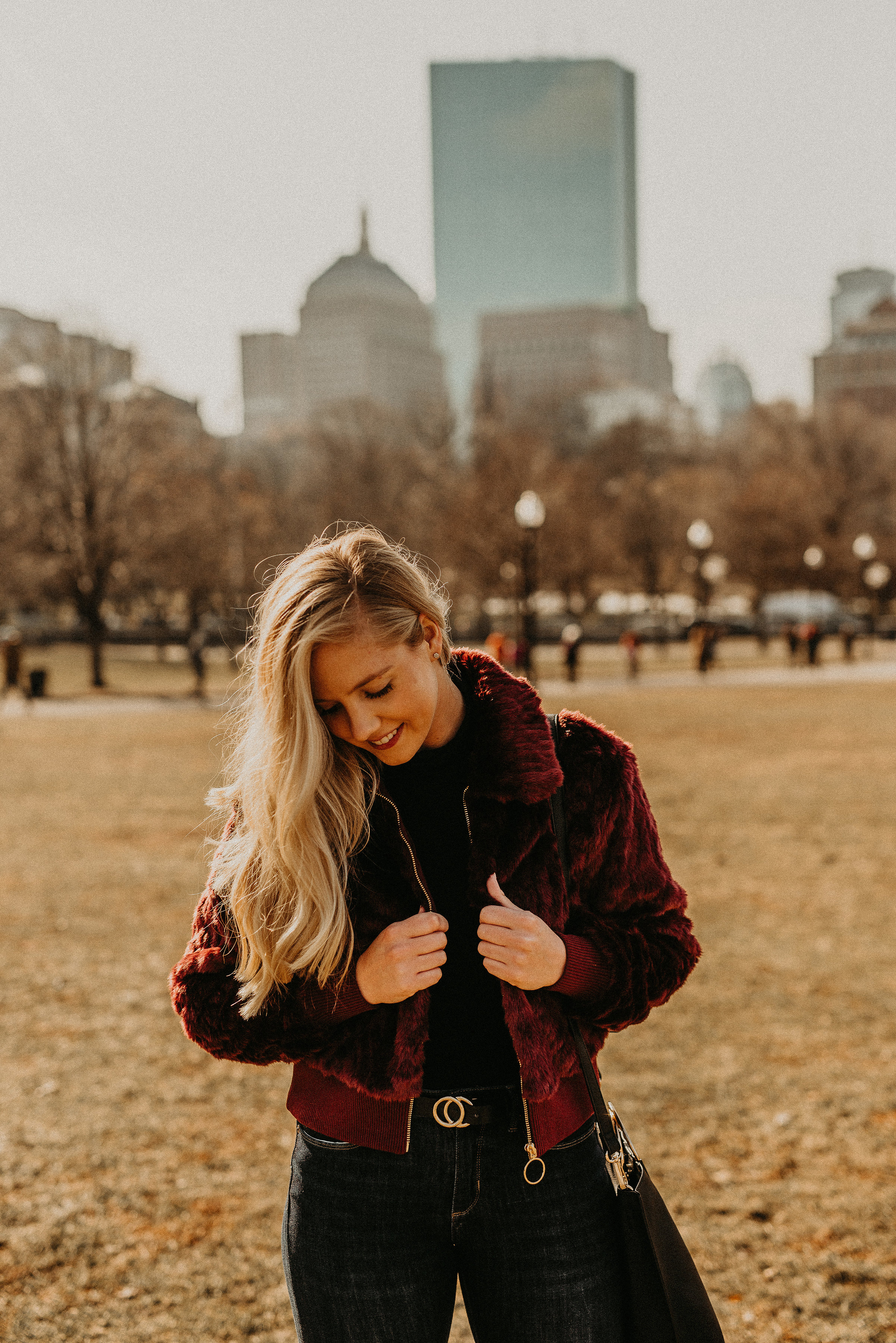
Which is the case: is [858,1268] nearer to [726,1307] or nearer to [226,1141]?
[726,1307]

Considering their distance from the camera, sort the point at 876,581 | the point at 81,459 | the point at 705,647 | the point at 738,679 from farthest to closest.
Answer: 1. the point at 876,581
2. the point at 81,459
3. the point at 705,647
4. the point at 738,679

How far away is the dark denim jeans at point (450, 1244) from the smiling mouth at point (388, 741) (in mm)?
608

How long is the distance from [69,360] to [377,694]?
38.8 meters

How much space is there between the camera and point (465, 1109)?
2025 mm

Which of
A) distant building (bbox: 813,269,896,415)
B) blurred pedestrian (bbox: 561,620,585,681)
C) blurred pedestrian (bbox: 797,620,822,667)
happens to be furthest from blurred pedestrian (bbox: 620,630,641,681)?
distant building (bbox: 813,269,896,415)

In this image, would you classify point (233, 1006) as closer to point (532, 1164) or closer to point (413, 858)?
point (413, 858)

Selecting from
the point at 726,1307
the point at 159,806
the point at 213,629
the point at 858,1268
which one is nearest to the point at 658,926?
the point at 726,1307

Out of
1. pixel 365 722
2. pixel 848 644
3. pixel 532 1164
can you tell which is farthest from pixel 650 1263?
pixel 848 644

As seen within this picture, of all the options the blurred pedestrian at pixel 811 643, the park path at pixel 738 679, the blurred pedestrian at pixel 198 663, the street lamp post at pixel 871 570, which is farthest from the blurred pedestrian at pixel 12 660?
the street lamp post at pixel 871 570

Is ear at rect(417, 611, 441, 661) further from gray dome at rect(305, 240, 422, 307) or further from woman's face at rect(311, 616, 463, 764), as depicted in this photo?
gray dome at rect(305, 240, 422, 307)

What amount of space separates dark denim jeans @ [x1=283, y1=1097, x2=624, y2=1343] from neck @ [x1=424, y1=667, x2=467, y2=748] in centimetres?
63

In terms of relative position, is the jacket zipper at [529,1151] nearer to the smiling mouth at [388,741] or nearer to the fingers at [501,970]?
the fingers at [501,970]

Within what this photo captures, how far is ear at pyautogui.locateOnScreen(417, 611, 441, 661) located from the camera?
84.4 inches

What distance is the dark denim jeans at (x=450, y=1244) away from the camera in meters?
1.97
